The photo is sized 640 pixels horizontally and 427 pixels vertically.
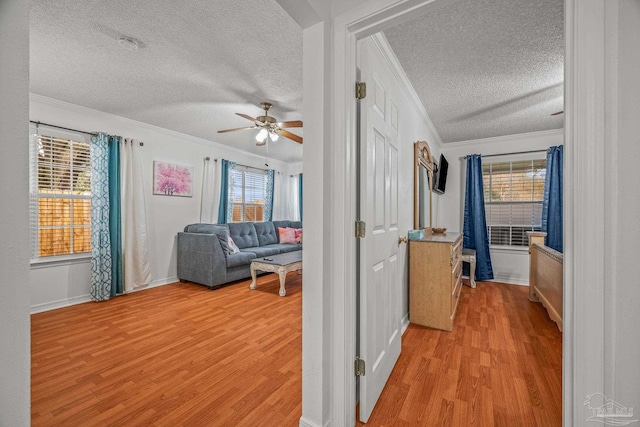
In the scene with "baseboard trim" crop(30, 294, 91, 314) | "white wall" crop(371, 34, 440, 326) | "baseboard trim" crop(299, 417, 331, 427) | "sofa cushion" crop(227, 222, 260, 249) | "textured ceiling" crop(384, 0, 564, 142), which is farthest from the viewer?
"sofa cushion" crop(227, 222, 260, 249)

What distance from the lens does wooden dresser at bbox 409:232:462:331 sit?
8.48 ft

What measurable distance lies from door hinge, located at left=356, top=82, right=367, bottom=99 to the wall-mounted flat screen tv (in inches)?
120

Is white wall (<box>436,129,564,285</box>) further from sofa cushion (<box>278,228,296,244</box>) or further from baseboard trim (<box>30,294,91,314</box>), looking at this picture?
baseboard trim (<box>30,294,91,314</box>)

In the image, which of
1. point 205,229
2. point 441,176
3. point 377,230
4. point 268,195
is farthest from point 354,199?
point 268,195

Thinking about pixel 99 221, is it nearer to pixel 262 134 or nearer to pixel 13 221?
pixel 262 134

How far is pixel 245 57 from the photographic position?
226cm

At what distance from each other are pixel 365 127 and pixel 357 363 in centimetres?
125

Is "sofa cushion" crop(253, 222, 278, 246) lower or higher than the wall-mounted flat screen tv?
lower

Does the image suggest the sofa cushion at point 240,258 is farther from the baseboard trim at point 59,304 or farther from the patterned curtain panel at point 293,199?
the patterned curtain panel at point 293,199

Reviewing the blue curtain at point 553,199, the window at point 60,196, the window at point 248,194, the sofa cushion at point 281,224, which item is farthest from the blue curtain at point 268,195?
the blue curtain at point 553,199

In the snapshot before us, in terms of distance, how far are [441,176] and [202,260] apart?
13.0 feet

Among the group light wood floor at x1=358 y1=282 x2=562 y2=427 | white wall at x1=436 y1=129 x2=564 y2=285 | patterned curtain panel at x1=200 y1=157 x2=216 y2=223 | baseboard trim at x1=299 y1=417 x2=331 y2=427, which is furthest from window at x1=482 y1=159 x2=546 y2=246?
patterned curtain panel at x1=200 y1=157 x2=216 y2=223

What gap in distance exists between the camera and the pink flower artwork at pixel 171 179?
13.6 feet

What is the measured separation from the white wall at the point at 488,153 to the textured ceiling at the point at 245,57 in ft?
2.83
